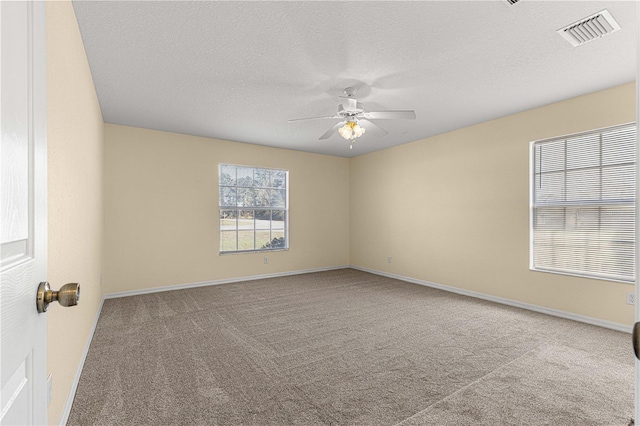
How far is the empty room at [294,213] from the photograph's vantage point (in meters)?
1.71

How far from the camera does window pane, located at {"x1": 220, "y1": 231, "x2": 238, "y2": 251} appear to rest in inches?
216

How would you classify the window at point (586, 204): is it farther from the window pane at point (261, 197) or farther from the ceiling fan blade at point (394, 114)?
the window pane at point (261, 197)

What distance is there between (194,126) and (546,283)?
209 inches

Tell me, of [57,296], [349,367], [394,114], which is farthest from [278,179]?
[57,296]

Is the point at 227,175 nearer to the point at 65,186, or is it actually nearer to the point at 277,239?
the point at 277,239

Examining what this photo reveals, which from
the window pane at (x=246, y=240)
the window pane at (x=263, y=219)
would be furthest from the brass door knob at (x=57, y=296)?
the window pane at (x=263, y=219)

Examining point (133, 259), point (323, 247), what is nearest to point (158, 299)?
point (133, 259)

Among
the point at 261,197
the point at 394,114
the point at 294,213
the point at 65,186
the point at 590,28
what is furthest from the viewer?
the point at 294,213

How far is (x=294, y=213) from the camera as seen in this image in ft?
20.6

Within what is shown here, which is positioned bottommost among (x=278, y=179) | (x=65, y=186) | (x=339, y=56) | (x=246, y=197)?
(x=65, y=186)

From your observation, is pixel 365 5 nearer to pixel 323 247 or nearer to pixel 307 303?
pixel 307 303

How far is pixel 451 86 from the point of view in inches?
126

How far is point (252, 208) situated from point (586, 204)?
499 cm

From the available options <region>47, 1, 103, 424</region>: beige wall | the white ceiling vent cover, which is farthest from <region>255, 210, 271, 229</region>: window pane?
the white ceiling vent cover
